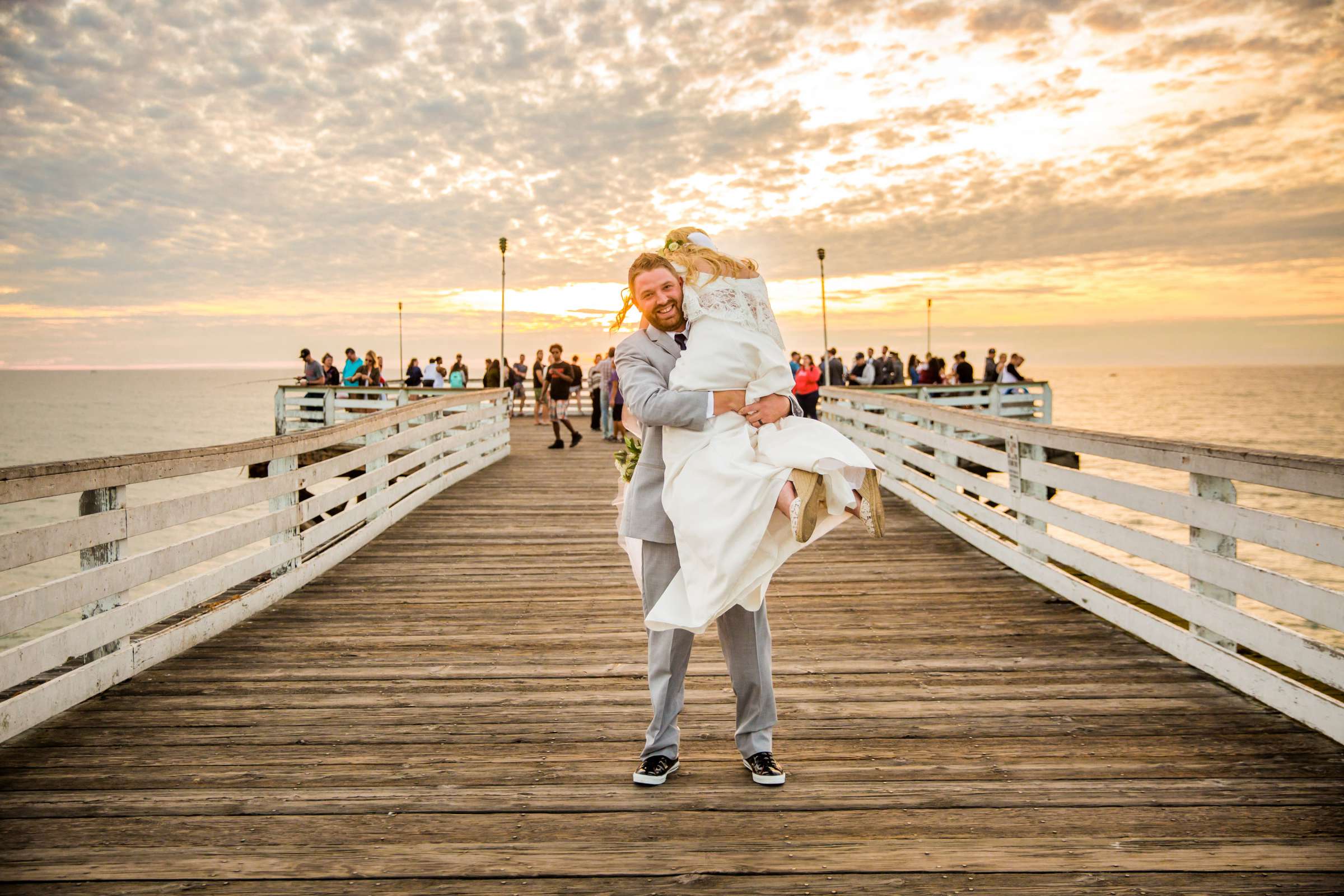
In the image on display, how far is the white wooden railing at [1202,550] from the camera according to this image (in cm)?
363

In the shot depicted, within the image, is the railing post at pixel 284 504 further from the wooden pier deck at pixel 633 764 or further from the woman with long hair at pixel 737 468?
the woman with long hair at pixel 737 468

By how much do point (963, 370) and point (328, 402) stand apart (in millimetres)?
15631

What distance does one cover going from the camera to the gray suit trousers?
10.4 ft

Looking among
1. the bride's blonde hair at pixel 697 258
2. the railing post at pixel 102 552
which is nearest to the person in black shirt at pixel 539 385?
the railing post at pixel 102 552

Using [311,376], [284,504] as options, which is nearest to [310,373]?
[311,376]

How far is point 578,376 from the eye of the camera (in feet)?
80.7

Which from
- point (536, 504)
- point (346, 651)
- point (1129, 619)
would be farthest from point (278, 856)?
point (536, 504)

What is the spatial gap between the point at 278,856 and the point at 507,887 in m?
0.72

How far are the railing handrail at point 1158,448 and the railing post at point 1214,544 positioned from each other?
0.28 feet

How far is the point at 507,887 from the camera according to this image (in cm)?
257

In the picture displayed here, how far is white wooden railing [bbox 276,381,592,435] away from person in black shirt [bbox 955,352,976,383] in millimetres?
12343

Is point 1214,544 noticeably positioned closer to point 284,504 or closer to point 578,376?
point 284,504

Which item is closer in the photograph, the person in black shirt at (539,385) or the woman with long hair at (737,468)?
the woman with long hair at (737,468)

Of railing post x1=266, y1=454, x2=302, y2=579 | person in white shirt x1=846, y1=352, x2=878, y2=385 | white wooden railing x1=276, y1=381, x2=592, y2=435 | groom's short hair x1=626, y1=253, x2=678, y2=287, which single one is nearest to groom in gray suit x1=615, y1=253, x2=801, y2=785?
groom's short hair x1=626, y1=253, x2=678, y2=287
